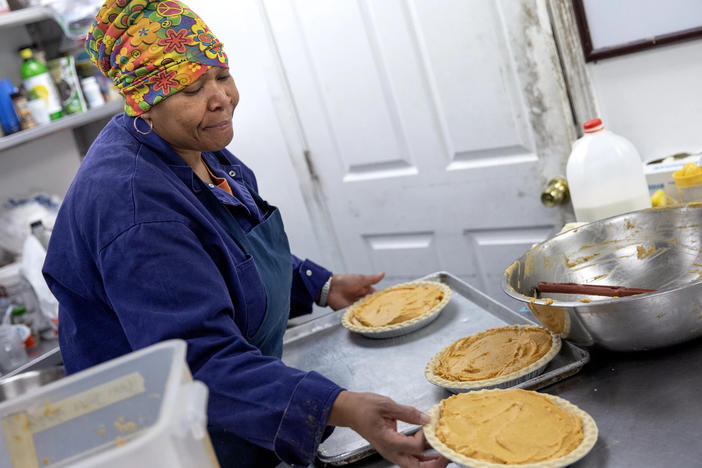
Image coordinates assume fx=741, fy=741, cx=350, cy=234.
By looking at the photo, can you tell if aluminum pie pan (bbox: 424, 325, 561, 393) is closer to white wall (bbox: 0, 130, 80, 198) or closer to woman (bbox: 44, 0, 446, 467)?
woman (bbox: 44, 0, 446, 467)

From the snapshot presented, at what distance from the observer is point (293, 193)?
3.07 m

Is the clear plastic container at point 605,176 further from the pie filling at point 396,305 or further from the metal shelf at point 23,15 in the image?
the metal shelf at point 23,15

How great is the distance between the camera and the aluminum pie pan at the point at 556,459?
1.04 m

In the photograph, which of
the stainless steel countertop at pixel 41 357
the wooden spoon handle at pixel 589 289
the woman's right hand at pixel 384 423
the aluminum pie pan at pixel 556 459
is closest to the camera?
the aluminum pie pan at pixel 556 459

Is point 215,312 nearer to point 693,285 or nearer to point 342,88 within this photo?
point 693,285

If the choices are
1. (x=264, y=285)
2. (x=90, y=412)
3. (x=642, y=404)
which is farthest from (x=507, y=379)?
(x=90, y=412)

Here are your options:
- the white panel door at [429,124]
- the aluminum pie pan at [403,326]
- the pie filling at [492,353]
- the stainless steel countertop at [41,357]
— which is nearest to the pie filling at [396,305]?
the aluminum pie pan at [403,326]

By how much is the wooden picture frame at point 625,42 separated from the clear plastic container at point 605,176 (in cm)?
33

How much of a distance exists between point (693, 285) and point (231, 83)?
924 millimetres

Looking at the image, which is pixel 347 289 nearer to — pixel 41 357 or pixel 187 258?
pixel 187 258

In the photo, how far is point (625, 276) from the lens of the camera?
1.52 meters

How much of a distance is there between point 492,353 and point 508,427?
0.30 metres

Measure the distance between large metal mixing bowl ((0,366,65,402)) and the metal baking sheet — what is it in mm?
1029

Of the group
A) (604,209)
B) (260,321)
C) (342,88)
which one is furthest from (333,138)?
(260,321)
